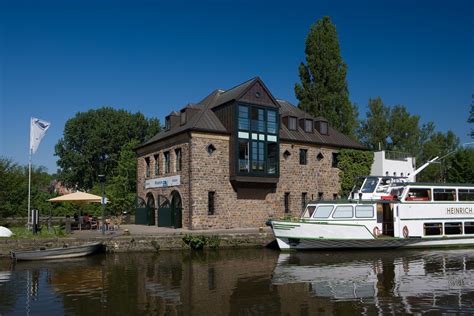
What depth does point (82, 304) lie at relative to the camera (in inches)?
493

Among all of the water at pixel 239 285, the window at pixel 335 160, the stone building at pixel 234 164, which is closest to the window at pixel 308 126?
the stone building at pixel 234 164

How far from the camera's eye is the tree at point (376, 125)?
58562 mm

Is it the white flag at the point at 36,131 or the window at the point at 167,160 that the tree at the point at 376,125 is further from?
the white flag at the point at 36,131

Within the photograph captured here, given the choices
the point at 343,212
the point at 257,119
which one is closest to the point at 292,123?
the point at 257,119

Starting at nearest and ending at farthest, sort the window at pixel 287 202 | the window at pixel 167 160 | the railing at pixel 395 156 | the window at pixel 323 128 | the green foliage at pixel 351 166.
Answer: the window at pixel 167 160
the window at pixel 287 202
the green foliage at pixel 351 166
the window at pixel 323 128
the railing at pixel 395 156

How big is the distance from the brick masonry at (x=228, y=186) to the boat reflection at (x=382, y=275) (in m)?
7.98

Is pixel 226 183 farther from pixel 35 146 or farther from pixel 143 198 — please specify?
pixel 35 146

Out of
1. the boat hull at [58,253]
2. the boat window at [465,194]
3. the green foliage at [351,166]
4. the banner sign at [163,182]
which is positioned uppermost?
the green foliage at [351,166]

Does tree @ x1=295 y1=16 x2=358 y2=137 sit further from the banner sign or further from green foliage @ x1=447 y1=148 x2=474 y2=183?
the banner sign

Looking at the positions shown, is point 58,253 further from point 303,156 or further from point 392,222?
point 303,156

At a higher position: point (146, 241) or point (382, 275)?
point (146, 241)

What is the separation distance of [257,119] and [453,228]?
14012 mm

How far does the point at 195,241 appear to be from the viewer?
24.3 meters

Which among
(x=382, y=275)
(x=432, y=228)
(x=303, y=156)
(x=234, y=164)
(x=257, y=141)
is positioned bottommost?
(x=382, y=275)
